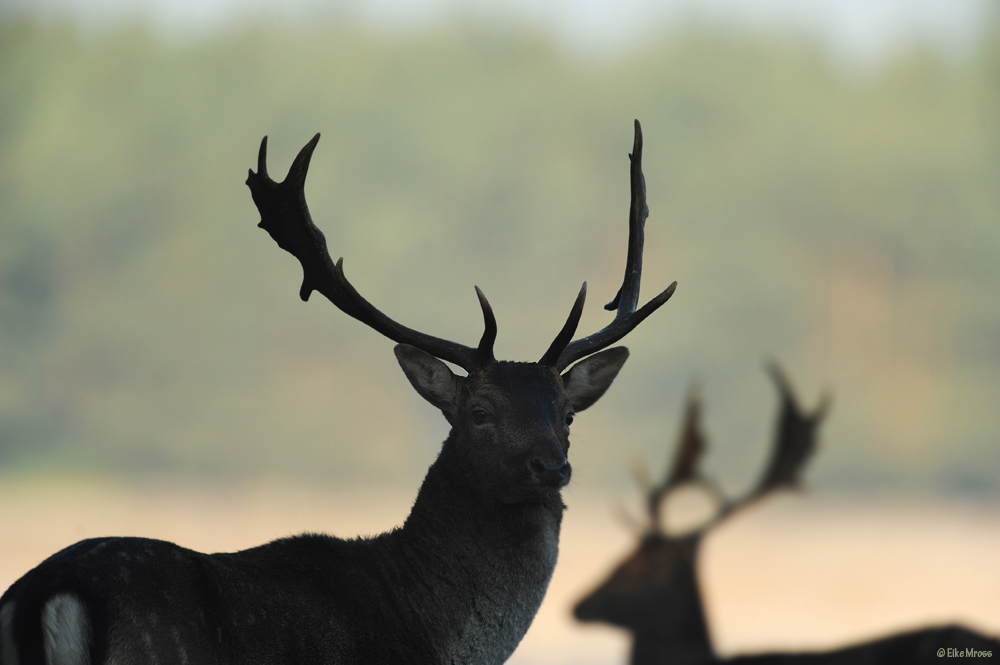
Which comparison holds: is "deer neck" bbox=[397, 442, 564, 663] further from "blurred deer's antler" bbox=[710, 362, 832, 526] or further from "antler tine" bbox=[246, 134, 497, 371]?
Result: "blurred deer's antler" bbox=[710, 362, 832, 526]

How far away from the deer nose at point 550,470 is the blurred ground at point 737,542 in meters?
6.61

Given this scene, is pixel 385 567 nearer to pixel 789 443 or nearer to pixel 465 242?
pixel 789 443

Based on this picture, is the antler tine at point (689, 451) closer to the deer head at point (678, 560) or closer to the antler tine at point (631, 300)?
the deer head at point (678, 560)

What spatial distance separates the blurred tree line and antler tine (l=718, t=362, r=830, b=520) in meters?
5.93

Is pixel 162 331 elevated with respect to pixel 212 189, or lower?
lower

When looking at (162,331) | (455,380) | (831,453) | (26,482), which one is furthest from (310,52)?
(455,380)

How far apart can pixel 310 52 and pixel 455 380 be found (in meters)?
21.0

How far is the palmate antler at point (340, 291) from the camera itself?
4.36 metres

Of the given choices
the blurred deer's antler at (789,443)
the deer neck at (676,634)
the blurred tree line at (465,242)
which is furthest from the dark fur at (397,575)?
the blurred tree line at (465,242)

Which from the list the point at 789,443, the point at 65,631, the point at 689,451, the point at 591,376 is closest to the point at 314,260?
the point at 591,376

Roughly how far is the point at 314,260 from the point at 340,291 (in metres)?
0.17

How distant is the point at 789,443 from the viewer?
10.5m

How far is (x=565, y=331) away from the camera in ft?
14.3

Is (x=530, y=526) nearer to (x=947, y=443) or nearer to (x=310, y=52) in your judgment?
(x=947, y=443)
